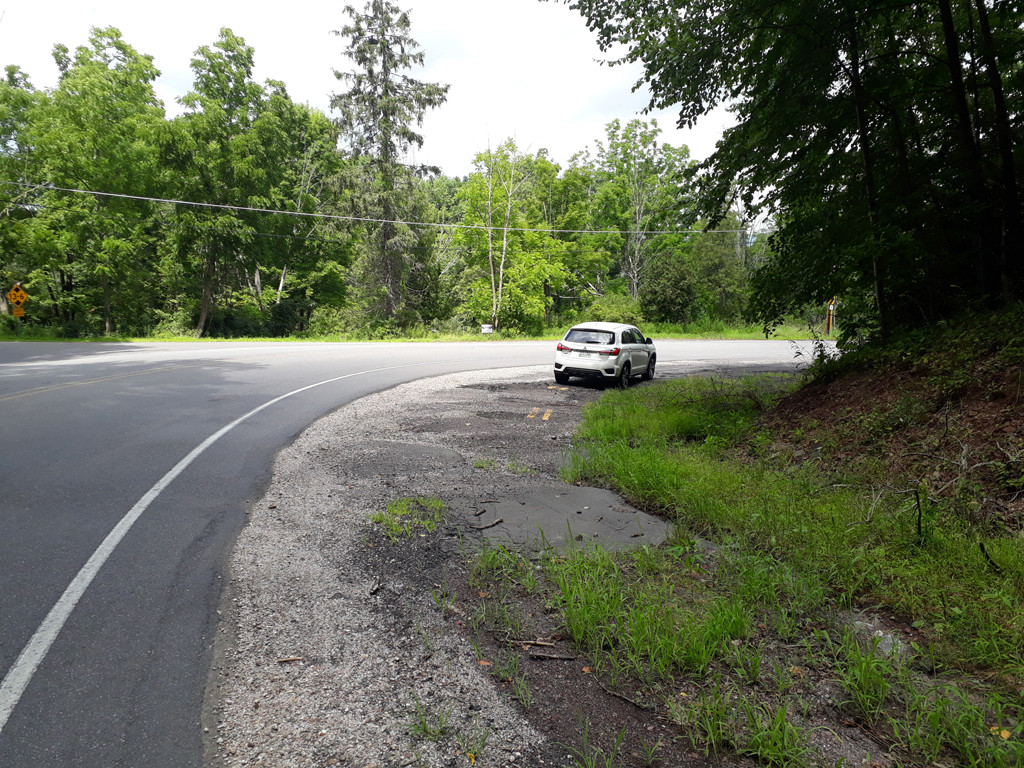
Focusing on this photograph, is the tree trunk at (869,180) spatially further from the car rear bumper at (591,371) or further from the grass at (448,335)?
the grass at (448,335)

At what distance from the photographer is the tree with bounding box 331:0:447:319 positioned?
34156 mm

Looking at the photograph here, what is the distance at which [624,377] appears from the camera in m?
14.8

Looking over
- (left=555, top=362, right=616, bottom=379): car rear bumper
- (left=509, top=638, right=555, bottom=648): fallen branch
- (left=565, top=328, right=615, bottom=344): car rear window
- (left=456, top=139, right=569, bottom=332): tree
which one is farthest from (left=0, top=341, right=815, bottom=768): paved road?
(left=456, top=139, right=569, bottom=332): tree

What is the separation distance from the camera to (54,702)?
106 inches

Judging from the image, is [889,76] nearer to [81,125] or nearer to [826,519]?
[826,519]

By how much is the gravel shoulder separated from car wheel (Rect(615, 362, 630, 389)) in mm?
6551

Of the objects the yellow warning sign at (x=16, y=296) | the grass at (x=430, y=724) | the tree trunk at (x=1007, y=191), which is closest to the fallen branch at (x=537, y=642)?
the grass at (x=430, y=724)

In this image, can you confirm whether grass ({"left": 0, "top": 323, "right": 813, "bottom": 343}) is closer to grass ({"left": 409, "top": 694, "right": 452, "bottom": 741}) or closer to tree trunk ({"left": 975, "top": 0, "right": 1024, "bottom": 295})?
tree trunk ({"left": 975, "top": 0, "right": 1024, "bottom": 295})

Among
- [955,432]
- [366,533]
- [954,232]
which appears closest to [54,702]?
[366,533]

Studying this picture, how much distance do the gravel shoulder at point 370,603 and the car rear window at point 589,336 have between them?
6.56 m

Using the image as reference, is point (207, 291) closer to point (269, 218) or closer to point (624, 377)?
point (269, 218)

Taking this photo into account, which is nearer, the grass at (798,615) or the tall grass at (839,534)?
the grass at (798,615)

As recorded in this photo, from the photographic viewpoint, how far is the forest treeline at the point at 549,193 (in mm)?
8258

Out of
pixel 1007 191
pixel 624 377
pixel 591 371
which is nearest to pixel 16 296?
pixel 591 371
